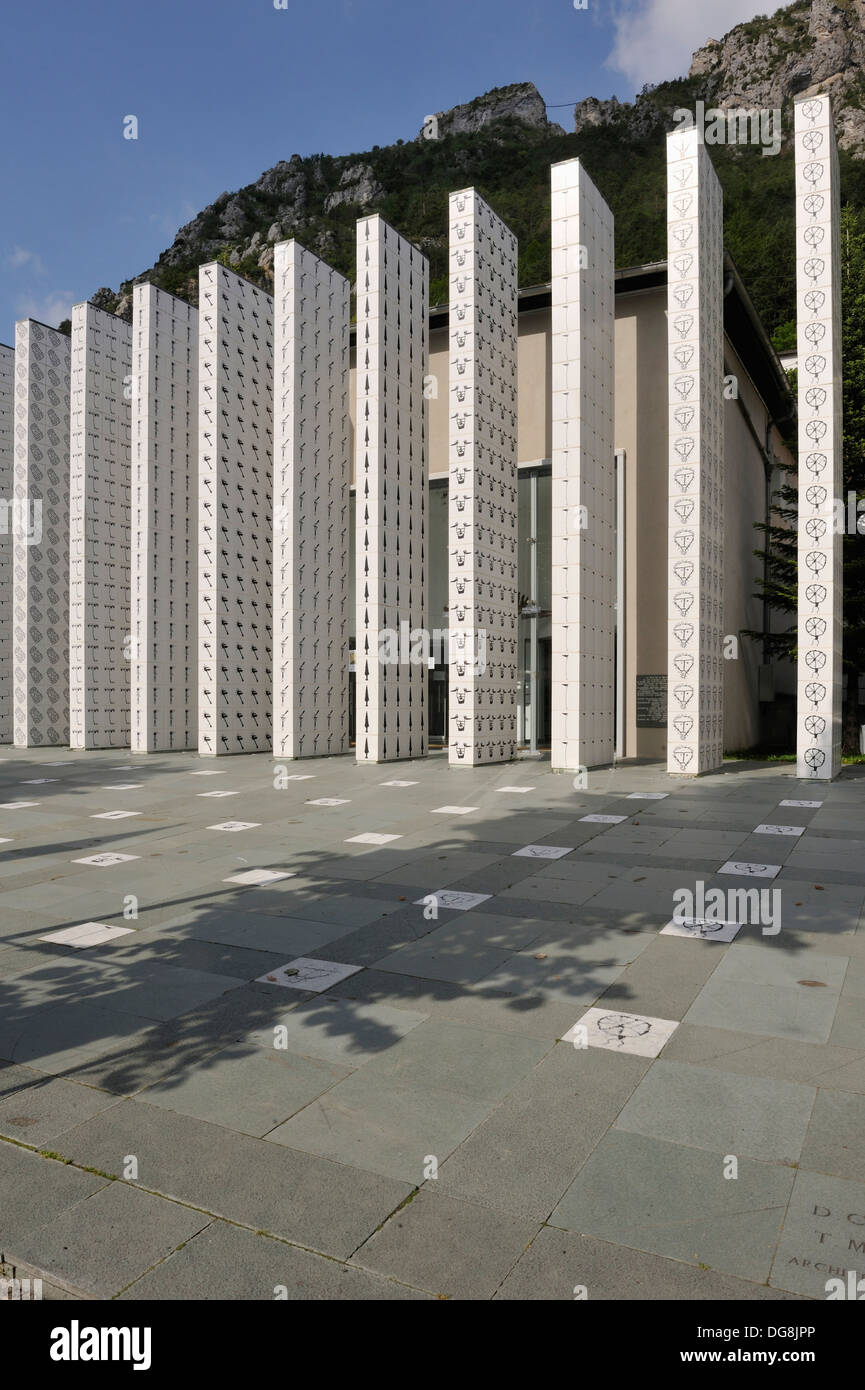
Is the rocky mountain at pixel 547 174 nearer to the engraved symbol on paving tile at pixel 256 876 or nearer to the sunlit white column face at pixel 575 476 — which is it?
the sunlit white column face at pixel 575 476

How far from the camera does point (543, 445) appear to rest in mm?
22172

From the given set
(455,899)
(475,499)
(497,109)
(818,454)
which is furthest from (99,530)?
(497,109)

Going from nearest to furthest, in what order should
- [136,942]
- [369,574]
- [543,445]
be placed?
[136,942] → [369,574] → [543,445]

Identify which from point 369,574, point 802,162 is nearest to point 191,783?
point 369,574

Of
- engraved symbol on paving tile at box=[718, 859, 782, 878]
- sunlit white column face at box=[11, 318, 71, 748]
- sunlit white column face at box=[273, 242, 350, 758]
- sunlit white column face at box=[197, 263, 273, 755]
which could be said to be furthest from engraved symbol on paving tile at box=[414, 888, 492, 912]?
sunlit white column face at box=[11, 318, 71, 748]

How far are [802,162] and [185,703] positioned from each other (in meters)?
18.0

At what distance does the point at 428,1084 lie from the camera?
4.36 metres

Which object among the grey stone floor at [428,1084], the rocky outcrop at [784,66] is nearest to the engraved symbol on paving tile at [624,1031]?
the grey stone floor at [428,1084]

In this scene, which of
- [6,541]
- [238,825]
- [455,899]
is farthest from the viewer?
[6,541]

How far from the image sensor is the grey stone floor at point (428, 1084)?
122 inches

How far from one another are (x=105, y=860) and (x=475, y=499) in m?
11.5

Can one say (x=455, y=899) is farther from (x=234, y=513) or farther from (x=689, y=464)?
(x=234, y=513)
